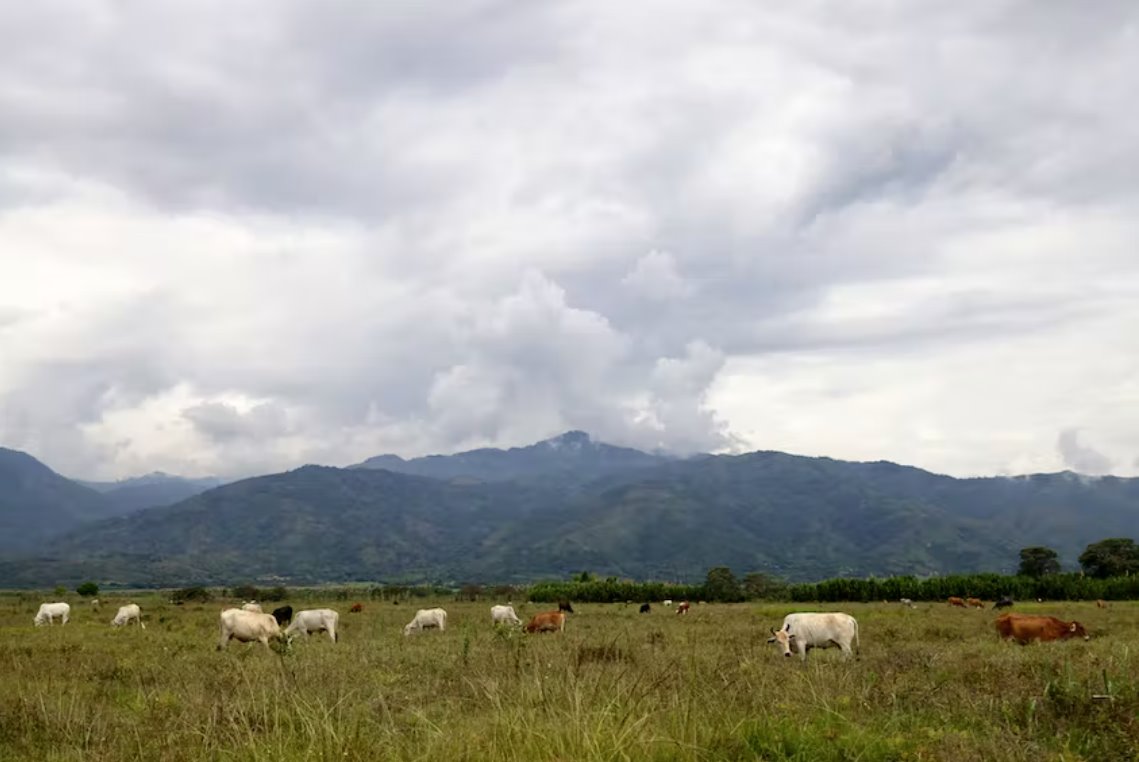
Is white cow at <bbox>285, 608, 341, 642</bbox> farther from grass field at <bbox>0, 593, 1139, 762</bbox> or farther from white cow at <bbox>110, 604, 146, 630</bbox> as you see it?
grass field at <bbox>0, 593, 1139, 762</bbox>

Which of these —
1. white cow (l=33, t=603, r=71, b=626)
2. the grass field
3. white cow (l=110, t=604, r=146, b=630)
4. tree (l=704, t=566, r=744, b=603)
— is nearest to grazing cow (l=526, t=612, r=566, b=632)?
the grass field

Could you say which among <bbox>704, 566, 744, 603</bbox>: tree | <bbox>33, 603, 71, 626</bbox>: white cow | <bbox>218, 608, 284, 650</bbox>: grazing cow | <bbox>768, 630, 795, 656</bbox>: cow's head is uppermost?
<bbox>768, 630, 795, 656</bbox>: cow's head

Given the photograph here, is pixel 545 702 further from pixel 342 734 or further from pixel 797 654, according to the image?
pixel 797 654

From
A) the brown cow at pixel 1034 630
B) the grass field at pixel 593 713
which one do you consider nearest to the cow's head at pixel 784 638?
the grass field at pixel 593 713

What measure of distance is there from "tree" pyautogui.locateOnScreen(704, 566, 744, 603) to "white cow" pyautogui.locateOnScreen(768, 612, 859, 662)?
167 ft

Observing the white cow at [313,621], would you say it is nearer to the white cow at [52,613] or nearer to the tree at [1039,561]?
the white cow at [52,613]

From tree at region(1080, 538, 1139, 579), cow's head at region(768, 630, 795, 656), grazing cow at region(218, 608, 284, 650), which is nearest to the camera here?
cow's head at region(768, 630, 795, 656)

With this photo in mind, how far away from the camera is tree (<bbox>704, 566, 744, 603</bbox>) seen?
73750 millimetres

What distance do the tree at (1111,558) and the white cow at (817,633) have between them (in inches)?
3163

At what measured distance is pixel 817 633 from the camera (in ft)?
71.1

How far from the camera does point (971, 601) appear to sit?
5500 cm

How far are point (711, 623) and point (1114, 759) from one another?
1127 inches

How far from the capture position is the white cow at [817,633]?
21.5 meters

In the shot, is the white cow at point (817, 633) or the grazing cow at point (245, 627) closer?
the white cow at point (817, 633)
